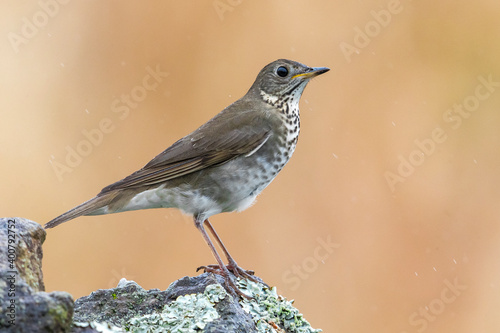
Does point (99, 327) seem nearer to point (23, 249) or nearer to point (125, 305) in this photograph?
point (23, 249)

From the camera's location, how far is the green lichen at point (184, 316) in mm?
2867

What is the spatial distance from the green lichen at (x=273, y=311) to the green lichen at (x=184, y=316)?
313 mm

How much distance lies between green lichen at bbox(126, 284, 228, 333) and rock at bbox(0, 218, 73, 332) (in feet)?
2.07

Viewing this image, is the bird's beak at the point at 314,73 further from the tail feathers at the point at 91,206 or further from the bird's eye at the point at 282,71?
the tail feathers at the point at 91,206

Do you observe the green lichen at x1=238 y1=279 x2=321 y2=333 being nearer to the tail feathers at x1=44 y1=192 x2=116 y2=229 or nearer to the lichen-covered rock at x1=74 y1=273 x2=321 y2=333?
the lichen-covered rock at x1=74 y1=273 x2=321 y2=333

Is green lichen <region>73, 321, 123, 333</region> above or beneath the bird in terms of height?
beneath

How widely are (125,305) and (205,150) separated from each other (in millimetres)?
1754

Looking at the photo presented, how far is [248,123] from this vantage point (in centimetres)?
475

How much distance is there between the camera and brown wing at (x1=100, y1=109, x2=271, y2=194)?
177 inches

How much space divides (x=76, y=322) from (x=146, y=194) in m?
2.02

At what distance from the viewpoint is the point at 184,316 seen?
116 inches

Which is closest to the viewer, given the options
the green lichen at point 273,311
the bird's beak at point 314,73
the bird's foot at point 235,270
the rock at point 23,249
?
the rock at point 23,249

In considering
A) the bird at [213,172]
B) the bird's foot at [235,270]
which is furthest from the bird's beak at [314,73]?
the bird's foot at [235,270]

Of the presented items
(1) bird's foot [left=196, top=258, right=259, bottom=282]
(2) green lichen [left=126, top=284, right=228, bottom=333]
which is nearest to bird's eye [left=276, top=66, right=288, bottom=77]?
(1) bird's foot [left=196, top=258, right=259, bottom=282]
